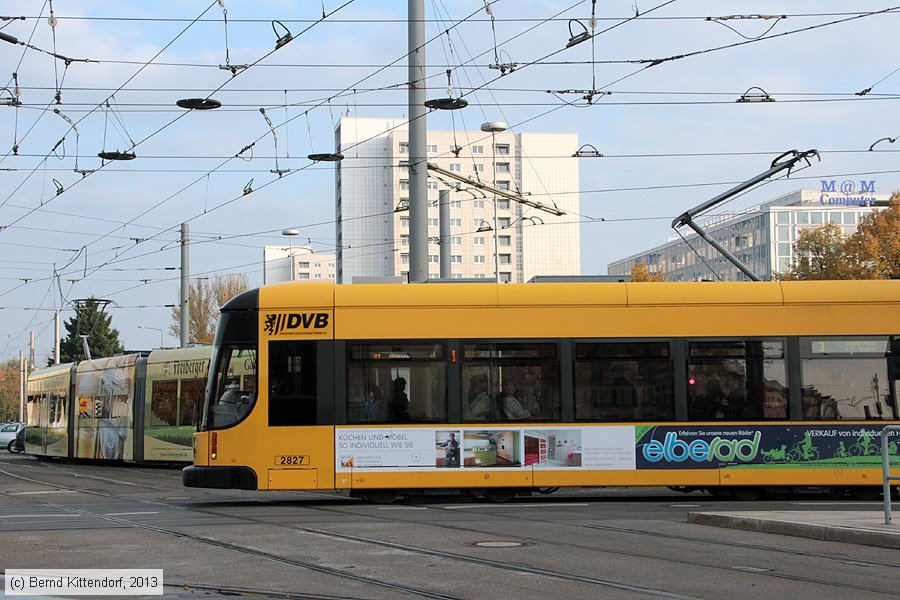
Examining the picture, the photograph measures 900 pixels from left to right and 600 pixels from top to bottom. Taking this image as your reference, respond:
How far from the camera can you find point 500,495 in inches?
663

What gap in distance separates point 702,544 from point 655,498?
6546mm

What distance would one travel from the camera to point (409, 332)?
654 inches

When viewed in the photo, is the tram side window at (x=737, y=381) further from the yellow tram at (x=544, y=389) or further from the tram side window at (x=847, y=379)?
the tram side window at (x=847, y=379)

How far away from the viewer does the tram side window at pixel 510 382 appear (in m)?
16.5

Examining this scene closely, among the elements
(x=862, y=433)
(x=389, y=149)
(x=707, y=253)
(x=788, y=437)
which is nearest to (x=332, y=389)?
(x=788, y=437)

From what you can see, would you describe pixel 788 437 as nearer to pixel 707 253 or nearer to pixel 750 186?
pixel 750 186

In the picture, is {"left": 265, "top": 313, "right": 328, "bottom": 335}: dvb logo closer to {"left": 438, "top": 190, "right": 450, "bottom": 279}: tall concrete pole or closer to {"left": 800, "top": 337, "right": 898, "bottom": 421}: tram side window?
{"left": 800, "top": 337, "right": 898, "bottom": 421}: tram side window

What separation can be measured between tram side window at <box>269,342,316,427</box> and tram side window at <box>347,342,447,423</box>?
1.79 feet

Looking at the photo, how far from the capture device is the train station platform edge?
36.6 feet

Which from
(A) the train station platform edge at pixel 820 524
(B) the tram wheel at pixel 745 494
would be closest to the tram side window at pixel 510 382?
(B) the tram wheel at pixel 745 494

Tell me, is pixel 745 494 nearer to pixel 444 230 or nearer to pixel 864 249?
pixel 444 230

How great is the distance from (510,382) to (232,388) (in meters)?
3.93

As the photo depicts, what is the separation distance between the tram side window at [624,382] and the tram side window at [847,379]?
77.6 inches

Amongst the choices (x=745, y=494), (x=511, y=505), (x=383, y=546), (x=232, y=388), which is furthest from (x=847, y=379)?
(x=232, y=388)
